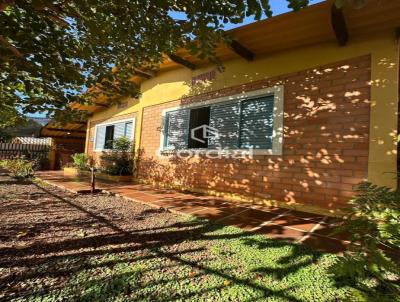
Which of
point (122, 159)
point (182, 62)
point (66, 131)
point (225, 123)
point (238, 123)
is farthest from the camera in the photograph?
point (66, 131)

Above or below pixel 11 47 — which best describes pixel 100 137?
below

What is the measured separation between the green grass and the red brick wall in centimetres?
203

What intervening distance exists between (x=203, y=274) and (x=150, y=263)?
0.52 meters

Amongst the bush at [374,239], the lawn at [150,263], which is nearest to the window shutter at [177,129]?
the lawn at [150,263]

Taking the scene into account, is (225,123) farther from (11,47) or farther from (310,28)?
(11,47)

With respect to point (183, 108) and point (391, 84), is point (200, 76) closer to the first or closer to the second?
point (183, 108)

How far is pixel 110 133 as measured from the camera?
1109cm

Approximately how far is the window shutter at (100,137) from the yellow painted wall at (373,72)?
632cm

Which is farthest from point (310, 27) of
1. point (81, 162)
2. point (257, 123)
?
point (81, 162)

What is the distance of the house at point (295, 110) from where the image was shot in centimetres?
396

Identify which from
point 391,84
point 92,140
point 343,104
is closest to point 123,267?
point 343,104

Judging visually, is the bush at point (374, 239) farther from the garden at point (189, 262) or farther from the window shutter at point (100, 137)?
the window shutter at point (100, 137)

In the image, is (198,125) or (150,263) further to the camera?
(198,125)

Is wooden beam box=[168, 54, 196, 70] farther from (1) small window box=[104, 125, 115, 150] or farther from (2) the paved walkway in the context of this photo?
(1) small window box=[104, 125, 115, 150]
